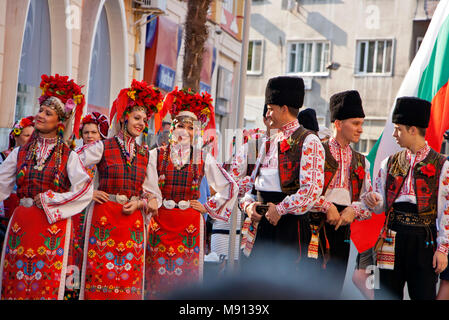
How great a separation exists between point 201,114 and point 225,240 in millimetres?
2489

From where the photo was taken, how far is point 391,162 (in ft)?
16.1

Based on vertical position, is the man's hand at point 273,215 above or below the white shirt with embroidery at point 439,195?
below

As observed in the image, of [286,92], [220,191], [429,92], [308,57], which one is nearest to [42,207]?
[220,191]

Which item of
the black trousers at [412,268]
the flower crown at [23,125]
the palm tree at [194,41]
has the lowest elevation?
the black trousers at [412,268]

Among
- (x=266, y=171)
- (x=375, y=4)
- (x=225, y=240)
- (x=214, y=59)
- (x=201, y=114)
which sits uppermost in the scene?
(x=375, y=4)

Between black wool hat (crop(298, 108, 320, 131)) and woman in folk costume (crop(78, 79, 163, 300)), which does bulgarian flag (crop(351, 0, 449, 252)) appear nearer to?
black wool hat (crop(298, 108, 320, 131))

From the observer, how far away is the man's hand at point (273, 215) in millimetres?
4289

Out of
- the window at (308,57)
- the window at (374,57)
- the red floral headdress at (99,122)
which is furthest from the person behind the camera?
the window at (308,57)

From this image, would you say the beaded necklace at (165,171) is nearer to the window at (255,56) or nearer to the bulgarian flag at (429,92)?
the bulgarian flag at (429,92)

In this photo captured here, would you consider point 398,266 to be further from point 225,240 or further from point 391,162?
point 225,240

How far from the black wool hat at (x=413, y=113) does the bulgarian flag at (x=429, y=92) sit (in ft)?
2.65

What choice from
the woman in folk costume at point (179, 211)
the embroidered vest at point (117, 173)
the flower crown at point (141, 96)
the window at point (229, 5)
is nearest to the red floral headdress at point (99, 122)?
the woman in folk costume at point (179, 211)

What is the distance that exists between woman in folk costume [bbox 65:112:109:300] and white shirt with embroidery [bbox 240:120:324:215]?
4.40 ft
